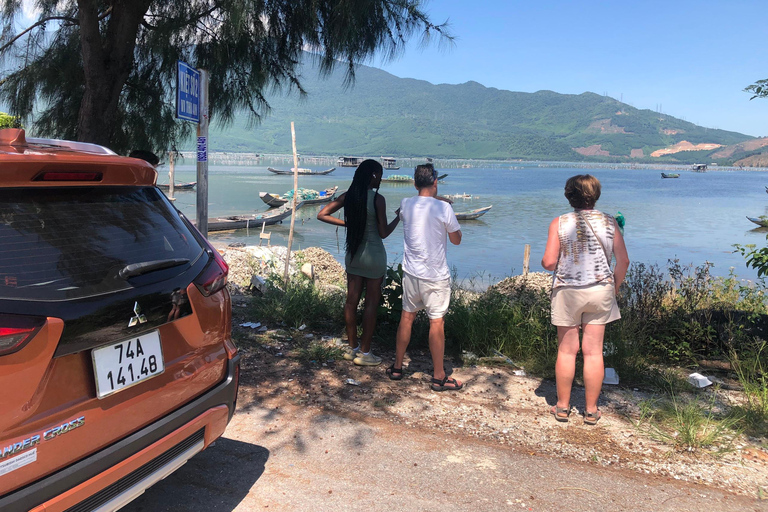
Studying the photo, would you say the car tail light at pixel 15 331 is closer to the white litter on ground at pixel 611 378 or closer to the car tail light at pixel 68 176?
the car tail light at pixel 68 176

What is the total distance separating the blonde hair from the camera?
3930 millimetres

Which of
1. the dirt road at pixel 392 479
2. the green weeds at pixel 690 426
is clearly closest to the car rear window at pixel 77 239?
the dirt road at pixel 392 479

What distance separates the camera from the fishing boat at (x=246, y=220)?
2859 cm

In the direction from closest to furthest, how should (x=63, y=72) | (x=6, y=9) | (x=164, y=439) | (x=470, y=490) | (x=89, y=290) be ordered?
(x=89, y=290) → (x=164, y=439) → (x=470, y=490) → (x=6, y=9) → (x=63, y=72)

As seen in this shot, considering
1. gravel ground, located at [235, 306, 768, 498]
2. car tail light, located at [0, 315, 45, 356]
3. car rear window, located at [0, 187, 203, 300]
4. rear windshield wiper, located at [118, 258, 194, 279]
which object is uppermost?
car rear window, located at [0, 187, 203, 300]

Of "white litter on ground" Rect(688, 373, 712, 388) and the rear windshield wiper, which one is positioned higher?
the rear windshield wiper

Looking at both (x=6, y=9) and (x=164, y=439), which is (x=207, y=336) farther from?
(x=6, y=9)

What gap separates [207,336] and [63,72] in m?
5.06

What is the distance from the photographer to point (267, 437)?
3.66 m

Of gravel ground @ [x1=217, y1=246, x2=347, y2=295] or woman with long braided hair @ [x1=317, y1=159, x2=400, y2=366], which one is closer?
woman with long braided hair @ [x1=317, y1=159, x2=400, y2=366]

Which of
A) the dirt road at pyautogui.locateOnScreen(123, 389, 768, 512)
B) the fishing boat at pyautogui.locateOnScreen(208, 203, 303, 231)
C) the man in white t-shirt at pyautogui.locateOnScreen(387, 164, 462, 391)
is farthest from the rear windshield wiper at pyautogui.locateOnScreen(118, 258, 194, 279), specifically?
the fishing boat at pyautogui.locateOnScreen(208, 203, 303, 231)

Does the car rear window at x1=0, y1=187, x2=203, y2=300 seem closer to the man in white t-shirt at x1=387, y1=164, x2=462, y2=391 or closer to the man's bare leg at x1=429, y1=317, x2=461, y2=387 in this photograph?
the man in white t-shirt at x1=387, y1=164, x2=462, y2=391

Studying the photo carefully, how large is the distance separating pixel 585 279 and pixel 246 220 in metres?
27.6

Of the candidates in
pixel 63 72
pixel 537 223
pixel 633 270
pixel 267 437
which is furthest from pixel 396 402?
pixel 537 223
